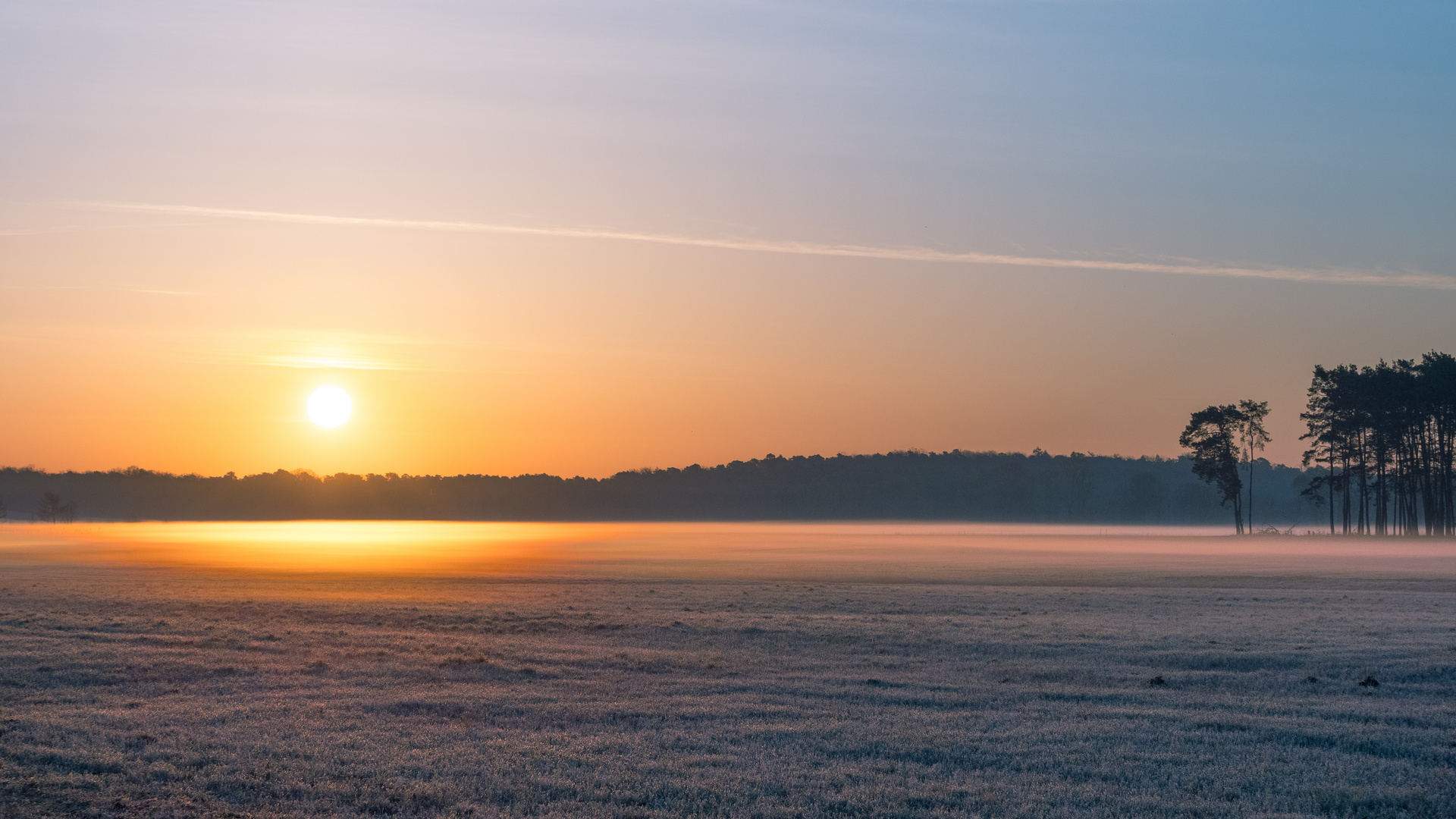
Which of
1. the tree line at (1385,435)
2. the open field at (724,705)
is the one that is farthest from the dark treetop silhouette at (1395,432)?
the open field at (724,705)

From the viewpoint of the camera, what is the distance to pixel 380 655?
2122 cm

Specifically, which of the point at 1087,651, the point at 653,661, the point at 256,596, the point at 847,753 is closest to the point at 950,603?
the point at 1087,651

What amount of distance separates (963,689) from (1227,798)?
21.1 ft

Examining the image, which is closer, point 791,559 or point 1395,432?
point 791,559

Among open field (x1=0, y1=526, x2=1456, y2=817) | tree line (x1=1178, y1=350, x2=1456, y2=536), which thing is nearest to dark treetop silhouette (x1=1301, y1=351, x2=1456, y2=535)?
tree line (x1=1178, y1=350, x2=1456, y2=536)

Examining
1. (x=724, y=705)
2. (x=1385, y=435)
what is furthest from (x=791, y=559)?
(x=1385, y=435)

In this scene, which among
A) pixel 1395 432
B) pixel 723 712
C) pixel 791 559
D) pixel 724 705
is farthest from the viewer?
pixel 1395 432

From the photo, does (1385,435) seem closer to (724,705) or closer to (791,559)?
(791,559)

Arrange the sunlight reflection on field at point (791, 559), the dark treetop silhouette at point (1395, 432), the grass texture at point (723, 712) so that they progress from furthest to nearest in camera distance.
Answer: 1. the dark treetop silhouette at point (1395, 432)
2. the sunlight reflection on field at point (791, 559)
3. the grass texture at point (723, 712)

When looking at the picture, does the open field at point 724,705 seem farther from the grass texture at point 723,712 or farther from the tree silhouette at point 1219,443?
the tree silhouette at point 1219,443

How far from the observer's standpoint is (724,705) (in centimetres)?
1641

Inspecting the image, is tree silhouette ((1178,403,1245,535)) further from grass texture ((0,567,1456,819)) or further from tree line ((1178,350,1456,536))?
grass texture ((0,567,1456,819))

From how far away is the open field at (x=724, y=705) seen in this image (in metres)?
11.6

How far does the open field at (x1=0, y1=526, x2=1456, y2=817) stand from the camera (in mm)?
11594
